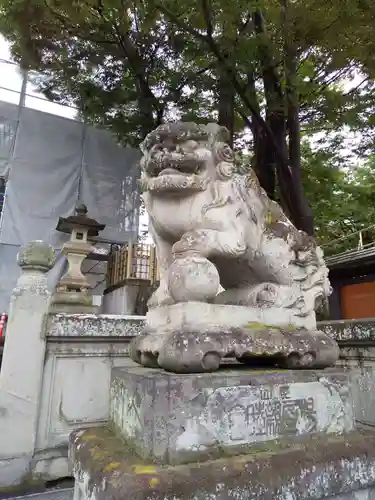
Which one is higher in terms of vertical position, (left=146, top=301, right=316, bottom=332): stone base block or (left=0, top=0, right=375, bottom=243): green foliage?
(left=0, top=0, right=375, bottom=243): green foliage

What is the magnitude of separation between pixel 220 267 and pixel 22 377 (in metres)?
1.73

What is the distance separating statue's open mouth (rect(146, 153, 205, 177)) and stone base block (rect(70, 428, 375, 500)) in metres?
1.17

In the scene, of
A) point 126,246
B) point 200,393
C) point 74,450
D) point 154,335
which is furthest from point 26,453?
point 126,246

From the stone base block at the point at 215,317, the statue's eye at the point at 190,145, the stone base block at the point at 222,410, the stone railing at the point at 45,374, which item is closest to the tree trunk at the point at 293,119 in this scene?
the stone railing at the point at 45,374

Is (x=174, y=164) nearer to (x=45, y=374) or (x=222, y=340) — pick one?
(x=222, y=340)

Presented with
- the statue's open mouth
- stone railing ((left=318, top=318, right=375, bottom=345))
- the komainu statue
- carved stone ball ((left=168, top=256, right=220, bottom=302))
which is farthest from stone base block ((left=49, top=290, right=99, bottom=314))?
carved stone ball ((left=168, top=256, right=220, bottom=302))

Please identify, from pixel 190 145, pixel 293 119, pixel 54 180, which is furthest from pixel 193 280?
pixel 54 180

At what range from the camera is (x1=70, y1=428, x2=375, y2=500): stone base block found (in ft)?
3.59

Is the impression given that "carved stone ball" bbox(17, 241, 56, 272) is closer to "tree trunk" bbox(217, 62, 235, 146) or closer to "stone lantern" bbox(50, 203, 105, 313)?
"stone lantern" bbox(50, 203, 105, 313)

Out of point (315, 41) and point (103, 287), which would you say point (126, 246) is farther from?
point (315, 41)

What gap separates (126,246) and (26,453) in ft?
16.2

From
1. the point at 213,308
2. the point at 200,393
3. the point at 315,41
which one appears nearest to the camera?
the point at 200,393

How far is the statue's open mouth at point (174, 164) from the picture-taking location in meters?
1.68

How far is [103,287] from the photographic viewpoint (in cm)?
785
